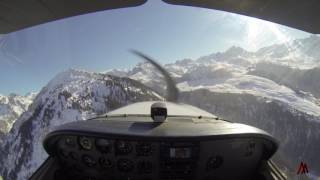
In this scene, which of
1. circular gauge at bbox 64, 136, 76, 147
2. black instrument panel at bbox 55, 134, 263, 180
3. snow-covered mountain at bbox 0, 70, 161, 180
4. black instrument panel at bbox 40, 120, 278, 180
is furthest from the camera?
snow-covered mountain at bbox 0, 70, 161, 180

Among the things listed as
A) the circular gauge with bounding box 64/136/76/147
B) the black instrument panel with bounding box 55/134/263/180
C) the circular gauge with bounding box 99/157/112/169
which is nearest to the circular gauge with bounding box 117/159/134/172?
the black instrument panel with bounding box 55/134/263/180

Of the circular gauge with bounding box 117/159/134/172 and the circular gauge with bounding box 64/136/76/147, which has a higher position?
the circular gauge with bounding box 64/136/76/147

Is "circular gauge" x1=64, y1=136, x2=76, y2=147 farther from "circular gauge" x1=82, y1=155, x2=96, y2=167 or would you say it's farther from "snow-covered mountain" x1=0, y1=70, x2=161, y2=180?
"snow-covered mountain" x1=0, y1=70, x2=161, y2=180

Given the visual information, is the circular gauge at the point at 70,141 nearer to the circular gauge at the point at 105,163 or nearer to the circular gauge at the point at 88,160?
the circular gauge at the point at 88,160

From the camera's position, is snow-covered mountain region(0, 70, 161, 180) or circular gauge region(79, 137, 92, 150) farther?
snow-covered mountain region(0, 70, 161, 180)

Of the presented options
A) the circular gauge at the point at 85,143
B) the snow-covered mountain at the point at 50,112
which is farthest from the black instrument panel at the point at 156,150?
the snow-covered mountain at the point at 50,112
